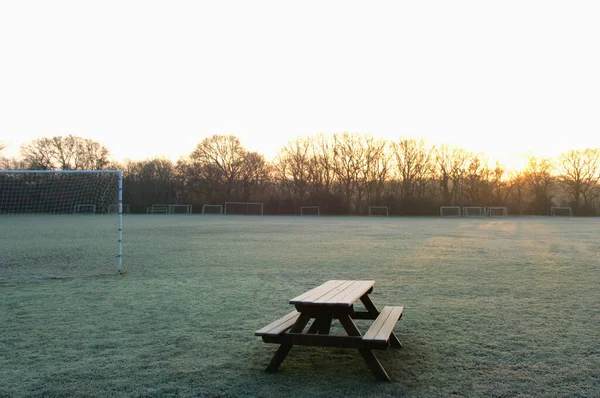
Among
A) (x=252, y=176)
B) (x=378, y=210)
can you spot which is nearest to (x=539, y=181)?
(x=378, y=210)

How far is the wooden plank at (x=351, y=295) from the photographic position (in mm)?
4259

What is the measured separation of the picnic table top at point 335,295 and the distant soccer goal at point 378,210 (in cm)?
6381

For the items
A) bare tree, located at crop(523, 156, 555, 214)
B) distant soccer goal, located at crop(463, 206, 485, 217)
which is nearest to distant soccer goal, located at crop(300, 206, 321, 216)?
distant soccer goal, located at crop(463, 206, 485, 217)

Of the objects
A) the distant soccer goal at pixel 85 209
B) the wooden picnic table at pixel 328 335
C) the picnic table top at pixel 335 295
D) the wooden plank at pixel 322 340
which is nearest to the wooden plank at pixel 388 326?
the wooden picnic table at pixel 328 335

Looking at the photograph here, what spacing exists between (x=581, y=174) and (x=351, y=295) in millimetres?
79917

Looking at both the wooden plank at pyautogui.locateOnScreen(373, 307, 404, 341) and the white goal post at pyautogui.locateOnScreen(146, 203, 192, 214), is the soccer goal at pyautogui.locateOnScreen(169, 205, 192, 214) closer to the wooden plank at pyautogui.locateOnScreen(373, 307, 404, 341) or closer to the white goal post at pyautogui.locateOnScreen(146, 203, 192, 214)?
the white goal post at pyautogui.locateOnScreen(146, 203, 192, 214)

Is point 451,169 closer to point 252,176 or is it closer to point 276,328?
point 252,176

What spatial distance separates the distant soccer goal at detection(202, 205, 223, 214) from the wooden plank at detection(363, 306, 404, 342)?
218ft

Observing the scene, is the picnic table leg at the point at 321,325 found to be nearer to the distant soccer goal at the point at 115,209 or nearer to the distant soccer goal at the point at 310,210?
the distant soccer goal at the point at 115,209

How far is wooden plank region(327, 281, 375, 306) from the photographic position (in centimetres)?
426

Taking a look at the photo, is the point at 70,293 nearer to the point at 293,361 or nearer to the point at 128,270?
the point at 128,270

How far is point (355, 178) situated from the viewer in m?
74.5

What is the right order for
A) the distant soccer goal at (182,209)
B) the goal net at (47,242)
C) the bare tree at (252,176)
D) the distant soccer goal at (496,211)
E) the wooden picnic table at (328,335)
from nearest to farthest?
1. the wooden picnic table at (328,335)
2. the goal net at (47,242)
3. the distant soccer goal at (496,211)
4. the distant soccer goal at (182,209)
5. the bare tree at (252,176)

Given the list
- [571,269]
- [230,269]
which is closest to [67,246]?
[230,269]
